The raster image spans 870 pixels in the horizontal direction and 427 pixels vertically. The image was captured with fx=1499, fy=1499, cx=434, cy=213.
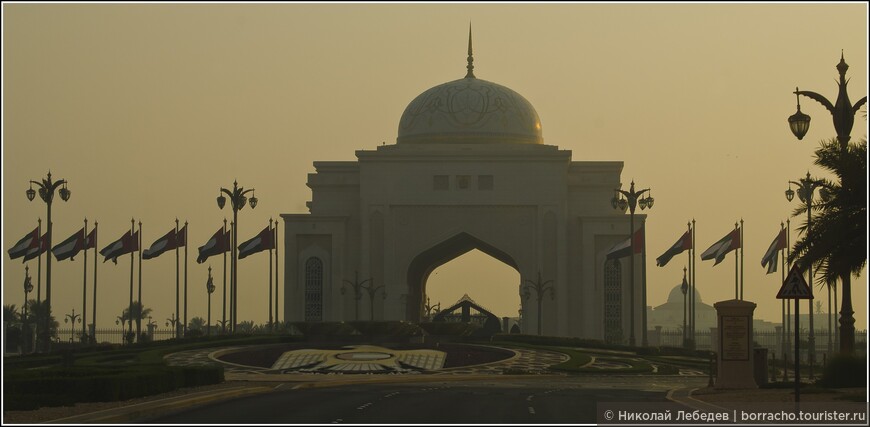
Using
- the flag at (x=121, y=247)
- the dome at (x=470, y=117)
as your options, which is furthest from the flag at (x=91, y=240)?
the dome at (x=470, y=117)

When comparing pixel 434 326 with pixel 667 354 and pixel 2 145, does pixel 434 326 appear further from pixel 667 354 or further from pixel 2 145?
pixel 2 145

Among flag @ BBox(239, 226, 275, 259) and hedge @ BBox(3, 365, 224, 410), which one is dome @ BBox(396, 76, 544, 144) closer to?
flag @ BBox(239, 226, 275, 259)

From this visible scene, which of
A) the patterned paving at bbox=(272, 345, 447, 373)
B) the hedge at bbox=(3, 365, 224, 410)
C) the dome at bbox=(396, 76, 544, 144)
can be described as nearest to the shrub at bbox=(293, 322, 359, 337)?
the patterned paving at bbox=(272, 345, 447, 373)

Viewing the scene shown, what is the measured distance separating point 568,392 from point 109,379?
10.7m

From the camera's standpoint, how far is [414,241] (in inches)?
3366

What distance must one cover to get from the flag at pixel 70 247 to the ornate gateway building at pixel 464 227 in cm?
2033

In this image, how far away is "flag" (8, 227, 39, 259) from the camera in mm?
64562

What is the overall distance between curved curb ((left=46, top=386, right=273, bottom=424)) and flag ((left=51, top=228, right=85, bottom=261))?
34752 millimetres

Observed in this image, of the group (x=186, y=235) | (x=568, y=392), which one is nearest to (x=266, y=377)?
(x=568, y=392)

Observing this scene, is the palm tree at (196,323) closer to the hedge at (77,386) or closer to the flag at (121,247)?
the flag at (121,247)

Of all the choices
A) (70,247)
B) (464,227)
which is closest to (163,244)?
(70,247)

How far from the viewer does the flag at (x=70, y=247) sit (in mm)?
65688

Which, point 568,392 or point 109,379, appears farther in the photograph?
point 568,392

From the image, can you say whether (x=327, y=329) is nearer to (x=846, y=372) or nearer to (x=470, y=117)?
(x=470, y=117)
